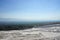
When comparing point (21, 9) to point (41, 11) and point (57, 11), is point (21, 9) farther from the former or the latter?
point (57, 11)

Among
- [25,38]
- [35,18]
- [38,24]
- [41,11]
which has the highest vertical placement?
[41,11]

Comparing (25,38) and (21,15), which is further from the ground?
(21,15)

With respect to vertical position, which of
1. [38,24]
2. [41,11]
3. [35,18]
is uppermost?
[41,11]

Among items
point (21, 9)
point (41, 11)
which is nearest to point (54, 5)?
point (41, 11)

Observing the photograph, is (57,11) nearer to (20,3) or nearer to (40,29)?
(40,29)

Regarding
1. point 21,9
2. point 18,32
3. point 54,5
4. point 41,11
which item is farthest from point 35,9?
point 18,32

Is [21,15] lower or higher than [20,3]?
lower
